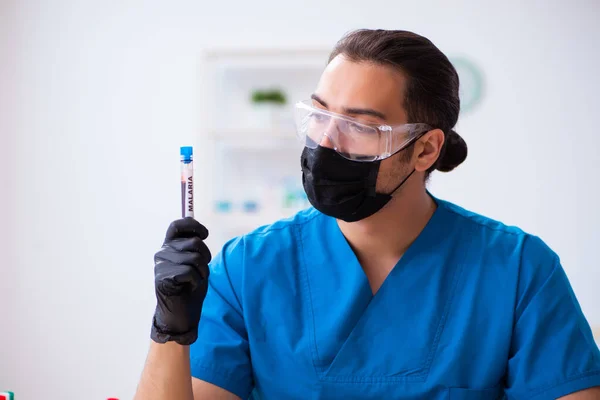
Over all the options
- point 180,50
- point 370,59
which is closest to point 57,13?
point 180,50

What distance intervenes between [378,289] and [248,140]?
1.71 meters

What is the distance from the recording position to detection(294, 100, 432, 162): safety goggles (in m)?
1.29

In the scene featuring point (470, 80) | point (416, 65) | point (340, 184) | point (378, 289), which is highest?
point (470, 80)

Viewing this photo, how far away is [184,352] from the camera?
1134 millimetres

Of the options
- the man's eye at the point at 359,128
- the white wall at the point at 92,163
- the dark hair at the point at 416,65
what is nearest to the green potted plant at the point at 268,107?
the white wall at the point at 92,163

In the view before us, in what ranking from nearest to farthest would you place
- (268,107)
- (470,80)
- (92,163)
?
(268,107) → (470,80) → (92,163)

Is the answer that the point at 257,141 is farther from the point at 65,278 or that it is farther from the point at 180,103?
the point at 65,278

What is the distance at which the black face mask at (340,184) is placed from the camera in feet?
4.30

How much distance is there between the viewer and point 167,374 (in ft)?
3.68

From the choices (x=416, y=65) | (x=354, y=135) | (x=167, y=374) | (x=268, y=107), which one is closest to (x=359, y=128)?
(x=354, y=135)

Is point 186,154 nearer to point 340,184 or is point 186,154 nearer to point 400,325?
point 340,184

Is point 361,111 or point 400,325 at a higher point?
point 361,111

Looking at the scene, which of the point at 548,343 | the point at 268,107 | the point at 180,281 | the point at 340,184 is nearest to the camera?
the point at 180,281

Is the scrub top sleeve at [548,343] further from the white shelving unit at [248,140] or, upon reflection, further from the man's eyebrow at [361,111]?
the white shelving unit at [248,140]
